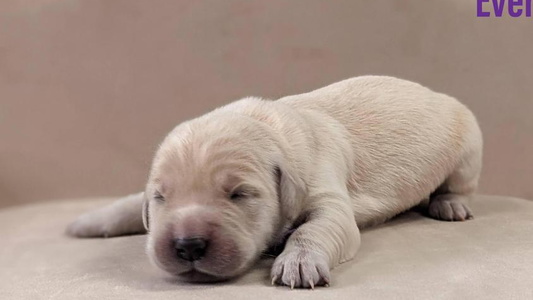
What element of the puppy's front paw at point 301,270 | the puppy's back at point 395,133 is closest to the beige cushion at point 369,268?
the puppy's front paw at point 301,270

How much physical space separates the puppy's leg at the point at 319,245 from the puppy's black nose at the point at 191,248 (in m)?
0.19

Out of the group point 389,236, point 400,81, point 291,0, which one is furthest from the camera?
point 291,0

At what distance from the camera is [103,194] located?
365 cm

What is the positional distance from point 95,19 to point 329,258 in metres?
2.19

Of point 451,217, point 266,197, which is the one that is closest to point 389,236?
point 451,217

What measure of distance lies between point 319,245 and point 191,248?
0.35m

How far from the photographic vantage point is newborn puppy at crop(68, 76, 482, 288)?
1.72 m

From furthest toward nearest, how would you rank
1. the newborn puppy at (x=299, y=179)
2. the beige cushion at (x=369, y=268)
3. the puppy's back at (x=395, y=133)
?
1. the puppy's back at (x=395, y=133)
2. the newborn puppy at (x=299, y=179)
3. the beige cushion at (x=369, y=268)

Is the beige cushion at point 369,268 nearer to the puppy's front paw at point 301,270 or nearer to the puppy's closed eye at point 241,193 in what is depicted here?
the puppy's front paw at point 301,270

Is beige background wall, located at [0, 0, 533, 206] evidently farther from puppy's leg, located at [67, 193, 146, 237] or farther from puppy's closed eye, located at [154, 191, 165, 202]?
puppy's closed eye, located at [154, 191, 165, 202]

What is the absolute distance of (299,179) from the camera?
196 centimetres

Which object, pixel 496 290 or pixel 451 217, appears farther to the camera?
pixel 451 217

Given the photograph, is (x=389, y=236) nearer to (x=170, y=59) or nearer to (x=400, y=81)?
(x=400, y=81)

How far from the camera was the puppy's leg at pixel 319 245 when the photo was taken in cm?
168
